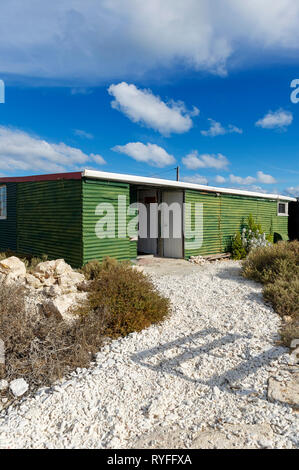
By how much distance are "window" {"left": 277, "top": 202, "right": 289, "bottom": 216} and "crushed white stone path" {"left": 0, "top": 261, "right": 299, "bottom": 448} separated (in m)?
10.4

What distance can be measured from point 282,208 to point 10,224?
11740 millimetres

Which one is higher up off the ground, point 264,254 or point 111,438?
point 264,254

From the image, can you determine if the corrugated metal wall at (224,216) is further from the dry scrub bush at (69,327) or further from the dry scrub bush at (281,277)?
the dry scrub bush at (69,327)

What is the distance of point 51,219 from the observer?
862 centimetres

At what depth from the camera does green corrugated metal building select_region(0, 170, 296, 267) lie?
25.1 ft

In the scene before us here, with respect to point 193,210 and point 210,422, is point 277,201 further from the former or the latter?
point 210,422

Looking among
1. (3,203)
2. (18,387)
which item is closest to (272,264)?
(18,387)

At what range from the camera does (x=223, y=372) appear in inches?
142

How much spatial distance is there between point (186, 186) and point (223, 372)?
6.84 m

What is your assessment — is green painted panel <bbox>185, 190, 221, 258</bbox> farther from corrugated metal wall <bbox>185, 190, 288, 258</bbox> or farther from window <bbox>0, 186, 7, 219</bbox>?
window <bbox>0, 186, 7, 219</bbox>

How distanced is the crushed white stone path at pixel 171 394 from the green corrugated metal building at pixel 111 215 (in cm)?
366

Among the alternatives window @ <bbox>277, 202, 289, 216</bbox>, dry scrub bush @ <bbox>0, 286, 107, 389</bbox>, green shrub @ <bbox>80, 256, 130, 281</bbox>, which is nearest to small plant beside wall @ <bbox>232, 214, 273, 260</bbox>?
window @ <bbox>277, 202, 289, 216</bbox>

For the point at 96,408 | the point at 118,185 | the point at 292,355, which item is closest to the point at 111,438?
the point at 96,408

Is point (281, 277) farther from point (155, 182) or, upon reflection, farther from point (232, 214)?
point (232, 214)
